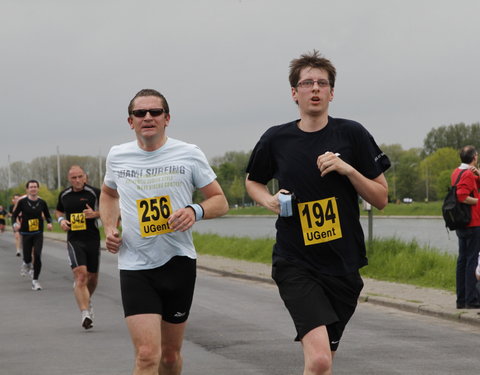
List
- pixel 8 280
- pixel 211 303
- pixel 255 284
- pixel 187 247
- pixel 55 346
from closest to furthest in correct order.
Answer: pixel 187 247
pixel 55 346
pixel 211 303
pixel 255 284
pixel 8 280

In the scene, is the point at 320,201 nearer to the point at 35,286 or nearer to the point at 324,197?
the point at 324,197

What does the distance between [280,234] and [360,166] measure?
0.57 metres

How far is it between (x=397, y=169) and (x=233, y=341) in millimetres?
112569

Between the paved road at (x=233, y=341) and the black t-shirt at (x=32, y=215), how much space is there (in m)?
2.61

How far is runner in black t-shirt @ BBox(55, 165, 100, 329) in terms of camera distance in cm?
980

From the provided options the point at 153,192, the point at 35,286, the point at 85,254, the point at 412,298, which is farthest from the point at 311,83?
the point at 35,286

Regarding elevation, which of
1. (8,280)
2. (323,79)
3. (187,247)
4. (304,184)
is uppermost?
(323,79)

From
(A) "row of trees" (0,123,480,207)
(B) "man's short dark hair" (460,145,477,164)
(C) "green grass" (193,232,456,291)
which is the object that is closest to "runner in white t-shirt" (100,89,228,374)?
(B) "man's short dark hair" (460,145,477,164)

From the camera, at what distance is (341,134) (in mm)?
4688

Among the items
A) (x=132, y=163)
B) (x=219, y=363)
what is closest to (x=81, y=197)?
(x=219, y=363)

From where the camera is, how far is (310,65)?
4.74 metres

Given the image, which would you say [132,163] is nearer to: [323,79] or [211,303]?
[323,79]

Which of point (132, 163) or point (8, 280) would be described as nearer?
point (132, 163)

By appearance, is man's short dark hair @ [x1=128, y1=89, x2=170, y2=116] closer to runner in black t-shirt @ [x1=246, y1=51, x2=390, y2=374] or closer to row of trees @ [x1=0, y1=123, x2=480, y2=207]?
runner in black t-shirt @ [x1=246, y1=51, x2=390, y2=374]
